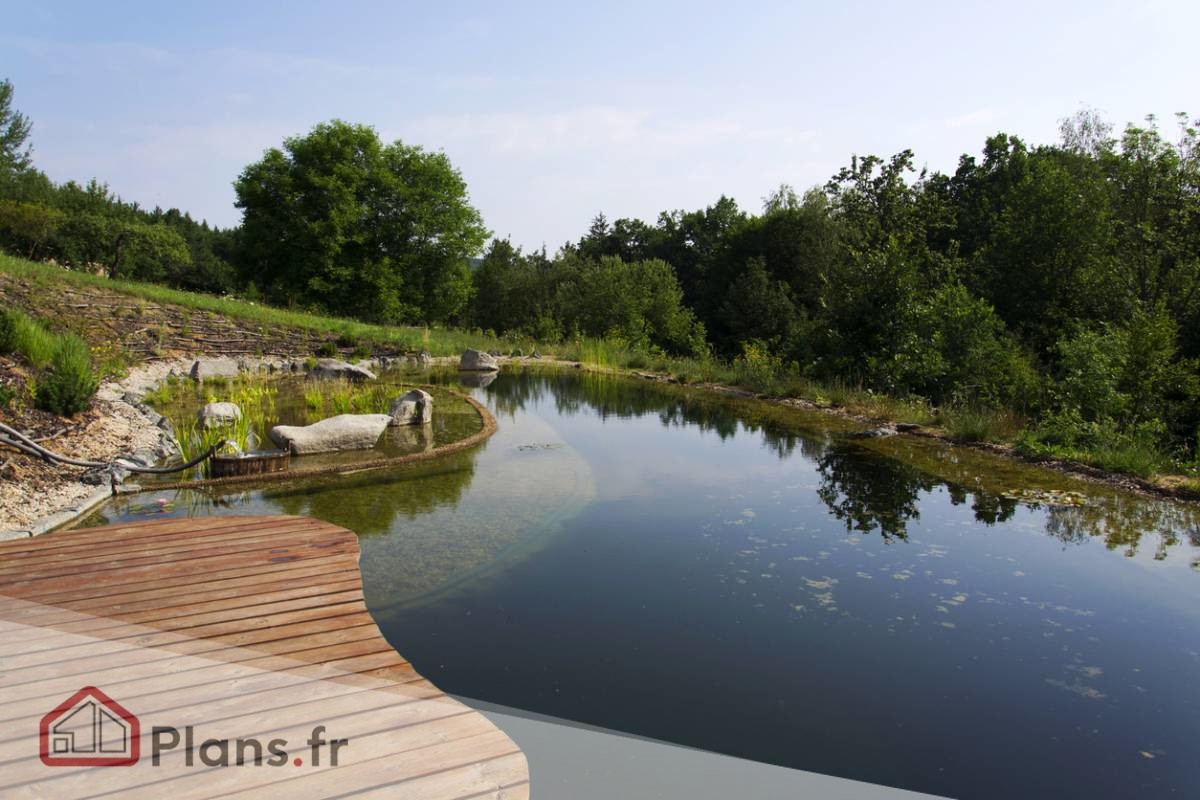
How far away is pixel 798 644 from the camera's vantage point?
11.8ft

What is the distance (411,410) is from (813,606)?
6.44 meters

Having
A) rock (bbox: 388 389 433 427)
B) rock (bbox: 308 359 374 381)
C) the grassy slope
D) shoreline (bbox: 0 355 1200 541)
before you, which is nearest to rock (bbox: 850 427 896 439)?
shoreline (bbox: 0 355 1200 541)

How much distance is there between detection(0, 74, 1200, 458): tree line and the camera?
1077 cm

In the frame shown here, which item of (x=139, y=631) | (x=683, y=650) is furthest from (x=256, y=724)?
(x=683, y=650)

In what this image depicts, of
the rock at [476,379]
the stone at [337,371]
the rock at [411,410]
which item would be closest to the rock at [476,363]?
the rock at [476,379]

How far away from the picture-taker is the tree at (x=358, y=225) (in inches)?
1146

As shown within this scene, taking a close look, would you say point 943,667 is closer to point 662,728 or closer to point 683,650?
point 683,650

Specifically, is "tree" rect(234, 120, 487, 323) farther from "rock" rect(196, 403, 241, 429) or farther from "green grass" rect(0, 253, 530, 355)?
"rock" rect(196, 403, 241, 429)

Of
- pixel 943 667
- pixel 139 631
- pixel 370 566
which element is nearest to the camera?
pixel 139 631

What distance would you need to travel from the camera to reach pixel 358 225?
98.7ft

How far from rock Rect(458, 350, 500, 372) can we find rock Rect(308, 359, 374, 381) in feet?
11.4

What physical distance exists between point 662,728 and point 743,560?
7.07 feet

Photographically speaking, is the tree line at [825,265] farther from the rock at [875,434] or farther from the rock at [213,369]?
the rock at [213,369]

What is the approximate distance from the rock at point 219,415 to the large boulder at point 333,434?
2.31 feet
